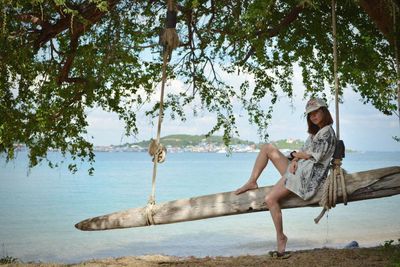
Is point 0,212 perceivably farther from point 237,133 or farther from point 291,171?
point 291,171

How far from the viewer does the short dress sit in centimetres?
376

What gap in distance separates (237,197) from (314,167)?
0.59 meters

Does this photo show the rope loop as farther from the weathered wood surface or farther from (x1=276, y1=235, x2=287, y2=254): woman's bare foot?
(x1=276, y1=235, x2=287, y2=254): woman's bare foot

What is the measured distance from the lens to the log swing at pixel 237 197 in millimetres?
3736

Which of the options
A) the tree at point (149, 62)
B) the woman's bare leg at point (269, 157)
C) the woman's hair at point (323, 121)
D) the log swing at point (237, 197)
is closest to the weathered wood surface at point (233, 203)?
the log swing at point (237, 197)

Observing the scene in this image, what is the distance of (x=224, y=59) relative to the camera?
6.88 m

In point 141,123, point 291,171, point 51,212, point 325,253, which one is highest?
point 141,123

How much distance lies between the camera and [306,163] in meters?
3.87

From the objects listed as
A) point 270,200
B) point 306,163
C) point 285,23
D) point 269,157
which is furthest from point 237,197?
point 285,23

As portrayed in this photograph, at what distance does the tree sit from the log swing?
1.20 m

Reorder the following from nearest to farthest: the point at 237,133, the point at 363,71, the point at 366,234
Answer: the point at 363,71 < the point at 237,133 < the point at 366,234

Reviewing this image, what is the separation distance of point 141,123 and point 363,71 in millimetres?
2619

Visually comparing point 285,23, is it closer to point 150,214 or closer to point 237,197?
Result: point 237,197

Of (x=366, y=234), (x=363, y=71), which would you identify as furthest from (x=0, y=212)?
(x=363, y=71)
